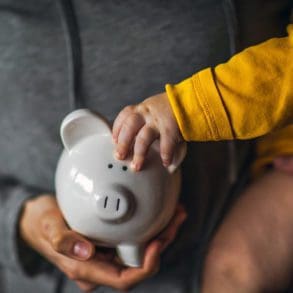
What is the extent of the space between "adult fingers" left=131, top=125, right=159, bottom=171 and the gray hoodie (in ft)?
0.38

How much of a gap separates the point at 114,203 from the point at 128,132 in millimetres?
57

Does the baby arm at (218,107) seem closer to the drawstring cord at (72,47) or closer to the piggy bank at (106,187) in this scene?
the piggy bank at (106,187)

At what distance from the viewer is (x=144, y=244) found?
49 cm

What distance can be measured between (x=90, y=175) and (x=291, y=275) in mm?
283

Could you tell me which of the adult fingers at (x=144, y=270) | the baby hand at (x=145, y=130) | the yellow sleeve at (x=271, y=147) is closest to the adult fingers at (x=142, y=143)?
the baby hand at (x=145, y=130)

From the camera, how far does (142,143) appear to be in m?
0.42

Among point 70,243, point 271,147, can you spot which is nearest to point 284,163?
point 271,147

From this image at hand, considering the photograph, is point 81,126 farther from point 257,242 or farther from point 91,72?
point 257,242

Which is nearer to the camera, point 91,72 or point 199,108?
point 199,108

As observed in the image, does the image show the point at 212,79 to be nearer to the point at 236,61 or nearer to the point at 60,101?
the point at 236,61

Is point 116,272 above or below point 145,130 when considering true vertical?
below

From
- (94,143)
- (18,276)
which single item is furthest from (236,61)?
(18,276)

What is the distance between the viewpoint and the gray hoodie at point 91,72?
0.52m

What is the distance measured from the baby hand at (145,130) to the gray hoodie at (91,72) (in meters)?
0.10
